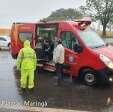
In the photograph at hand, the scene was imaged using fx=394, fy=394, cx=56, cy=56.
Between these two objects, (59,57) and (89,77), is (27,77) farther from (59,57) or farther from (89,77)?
(89,77)

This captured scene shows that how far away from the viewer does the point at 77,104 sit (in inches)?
413

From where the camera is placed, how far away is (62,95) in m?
11.6

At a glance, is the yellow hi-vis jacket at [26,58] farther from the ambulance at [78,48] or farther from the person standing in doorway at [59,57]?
the ambulance at [78,48]

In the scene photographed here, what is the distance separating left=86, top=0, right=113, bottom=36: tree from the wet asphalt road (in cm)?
4513

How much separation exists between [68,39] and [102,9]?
152 ft

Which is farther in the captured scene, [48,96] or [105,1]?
[105,1]

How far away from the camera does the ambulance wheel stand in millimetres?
13117

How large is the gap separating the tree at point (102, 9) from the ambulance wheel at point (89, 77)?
45.1m

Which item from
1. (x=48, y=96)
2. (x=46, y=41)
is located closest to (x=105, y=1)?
(x=46, y=41)

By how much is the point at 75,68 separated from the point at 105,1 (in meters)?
47.1

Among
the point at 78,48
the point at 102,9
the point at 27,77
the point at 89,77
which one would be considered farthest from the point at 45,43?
the point at 102,9

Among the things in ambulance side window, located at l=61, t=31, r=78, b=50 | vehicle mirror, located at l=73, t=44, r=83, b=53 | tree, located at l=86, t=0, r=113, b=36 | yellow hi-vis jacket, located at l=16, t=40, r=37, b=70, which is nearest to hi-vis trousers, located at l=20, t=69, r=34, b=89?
yellow hi-vis jacket, located at l=16, t=40, r=37, b=70

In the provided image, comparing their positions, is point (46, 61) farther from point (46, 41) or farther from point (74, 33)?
point (74, 33)

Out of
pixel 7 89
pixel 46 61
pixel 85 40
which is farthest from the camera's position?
pixel 46 61
